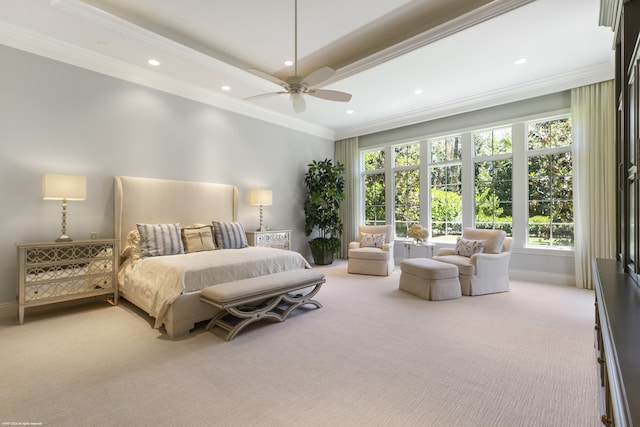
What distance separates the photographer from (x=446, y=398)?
6.12 ft

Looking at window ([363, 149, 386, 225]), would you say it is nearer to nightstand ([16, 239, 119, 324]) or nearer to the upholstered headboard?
the upholstered headboard

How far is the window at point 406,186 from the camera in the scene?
21.2 ft

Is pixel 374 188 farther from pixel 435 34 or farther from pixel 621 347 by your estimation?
pixel 621 347

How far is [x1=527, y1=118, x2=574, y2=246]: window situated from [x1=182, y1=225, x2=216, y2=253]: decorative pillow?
521cm

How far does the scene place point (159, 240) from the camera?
3783 millimetres

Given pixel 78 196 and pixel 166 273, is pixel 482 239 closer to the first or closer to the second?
pixel 166 273

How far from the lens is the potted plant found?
6.50 m

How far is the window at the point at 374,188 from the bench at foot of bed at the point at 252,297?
3925 millimetres

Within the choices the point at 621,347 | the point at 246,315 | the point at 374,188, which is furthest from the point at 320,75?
the point at 374,188

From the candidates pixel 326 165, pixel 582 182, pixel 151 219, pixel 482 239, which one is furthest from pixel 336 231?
pixel 582 182

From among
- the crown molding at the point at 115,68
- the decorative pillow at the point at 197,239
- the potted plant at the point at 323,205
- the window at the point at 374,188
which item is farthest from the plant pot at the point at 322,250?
the crown molding at the point at 115,68

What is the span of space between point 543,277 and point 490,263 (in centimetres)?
144

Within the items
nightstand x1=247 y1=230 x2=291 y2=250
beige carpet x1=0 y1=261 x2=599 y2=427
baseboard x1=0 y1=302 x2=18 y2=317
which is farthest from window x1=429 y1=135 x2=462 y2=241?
baseboard x1=0 y1=302 x2=18 y2=317

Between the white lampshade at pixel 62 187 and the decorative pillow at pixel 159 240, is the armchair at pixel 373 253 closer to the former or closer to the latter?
the decorative pillow at pixel 159 240
